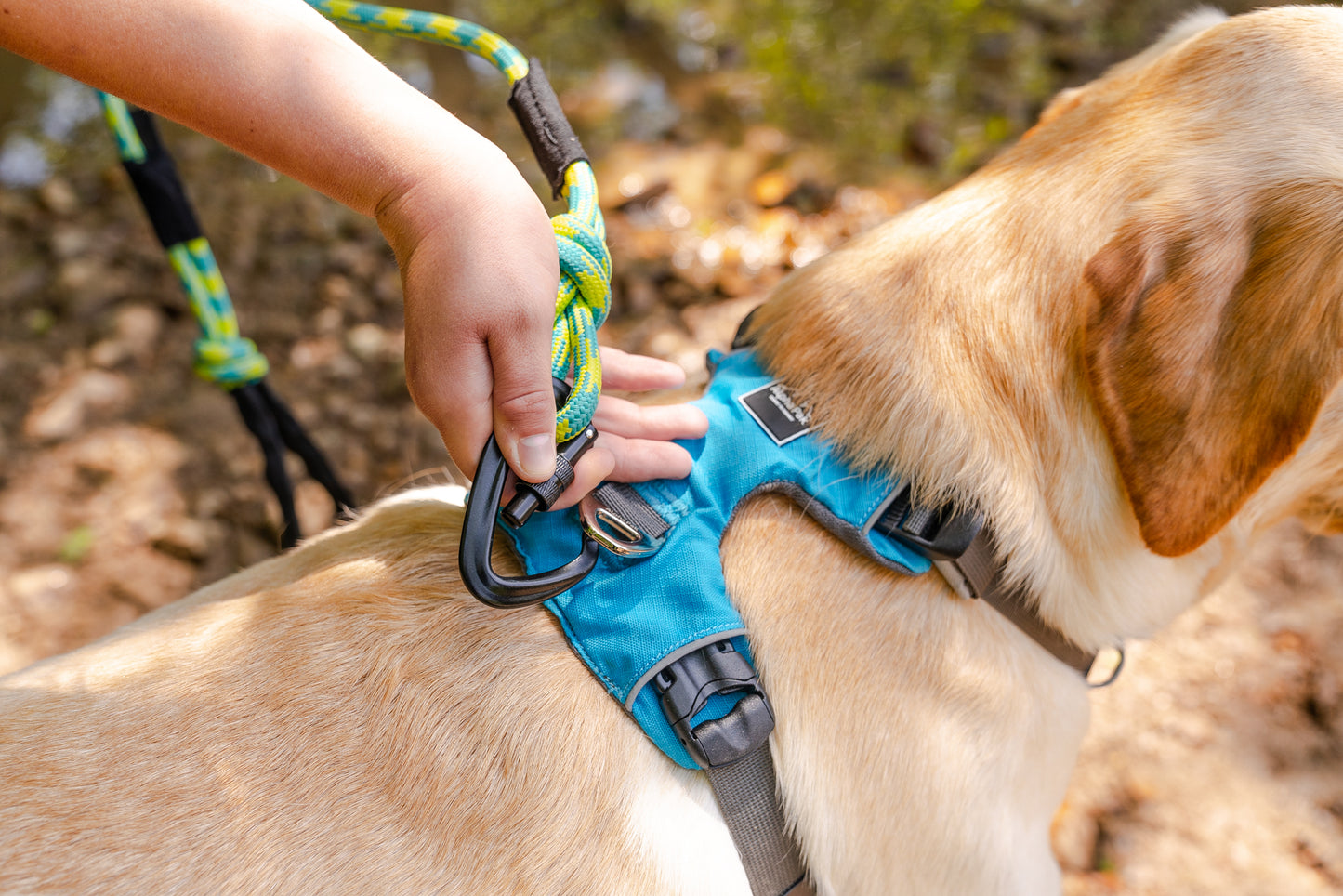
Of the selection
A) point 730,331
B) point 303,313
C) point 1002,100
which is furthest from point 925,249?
point 1002,100

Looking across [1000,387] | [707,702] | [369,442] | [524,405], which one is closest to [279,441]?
[369,442]

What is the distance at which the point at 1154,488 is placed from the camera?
44.6 inches

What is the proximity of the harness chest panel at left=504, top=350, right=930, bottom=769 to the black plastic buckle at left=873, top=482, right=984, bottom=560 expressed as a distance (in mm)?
20

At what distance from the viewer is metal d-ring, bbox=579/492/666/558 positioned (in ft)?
3.78

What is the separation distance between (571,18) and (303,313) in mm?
2581

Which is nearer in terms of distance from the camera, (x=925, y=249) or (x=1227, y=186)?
(x=1227, y=186)

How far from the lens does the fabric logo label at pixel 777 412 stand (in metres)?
1.24

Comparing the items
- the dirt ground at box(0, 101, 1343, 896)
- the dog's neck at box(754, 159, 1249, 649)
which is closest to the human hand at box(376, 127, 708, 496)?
the dog's neck at box(754, 159, 1249, 649)

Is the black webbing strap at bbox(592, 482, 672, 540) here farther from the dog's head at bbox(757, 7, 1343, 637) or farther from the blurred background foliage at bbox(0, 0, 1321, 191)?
the blurred background foliage at bbox(0, 0, 1321, 191)

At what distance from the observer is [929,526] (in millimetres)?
1183

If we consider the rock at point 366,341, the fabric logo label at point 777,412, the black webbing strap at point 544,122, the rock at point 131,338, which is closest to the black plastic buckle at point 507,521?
the fabric logo label at point 777,412

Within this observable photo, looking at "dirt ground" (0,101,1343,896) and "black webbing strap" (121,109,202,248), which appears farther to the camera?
"dirt ground" (0,101,1343,896)

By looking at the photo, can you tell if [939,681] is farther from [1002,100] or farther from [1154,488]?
[1002,100]

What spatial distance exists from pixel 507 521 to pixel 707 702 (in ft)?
1.18
